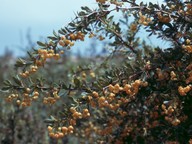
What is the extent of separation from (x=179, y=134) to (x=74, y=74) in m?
1.22

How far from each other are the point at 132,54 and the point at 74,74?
1.79 ft

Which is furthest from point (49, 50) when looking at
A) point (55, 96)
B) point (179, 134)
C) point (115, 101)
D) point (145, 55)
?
point (179, 134)

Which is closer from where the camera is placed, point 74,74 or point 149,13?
point 149,13

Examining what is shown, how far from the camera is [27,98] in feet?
10.3

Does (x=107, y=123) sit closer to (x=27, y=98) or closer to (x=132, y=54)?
(x=132, y=54)

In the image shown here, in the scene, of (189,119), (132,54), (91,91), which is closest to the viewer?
(91,91)

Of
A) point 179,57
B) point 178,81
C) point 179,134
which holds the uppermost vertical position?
point 179,57

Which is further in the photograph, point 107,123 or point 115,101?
point 107,123

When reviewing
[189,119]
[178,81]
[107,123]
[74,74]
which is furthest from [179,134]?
[74,74]

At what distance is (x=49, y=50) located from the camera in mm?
3162

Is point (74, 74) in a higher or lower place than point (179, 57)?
higher

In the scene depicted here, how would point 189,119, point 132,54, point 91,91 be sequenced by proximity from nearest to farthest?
point 91,91 → point 189,119 → point 132,54

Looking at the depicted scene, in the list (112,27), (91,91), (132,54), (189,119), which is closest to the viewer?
(91,91)

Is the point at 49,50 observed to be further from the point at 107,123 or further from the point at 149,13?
the point at 107,123
